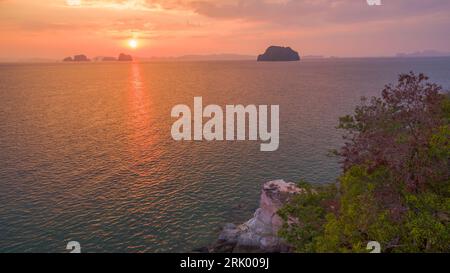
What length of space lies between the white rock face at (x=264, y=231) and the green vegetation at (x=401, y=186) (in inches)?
584

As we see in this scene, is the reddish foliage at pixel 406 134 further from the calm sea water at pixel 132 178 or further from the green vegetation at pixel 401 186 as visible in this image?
the calm sea water at pixel 132 178

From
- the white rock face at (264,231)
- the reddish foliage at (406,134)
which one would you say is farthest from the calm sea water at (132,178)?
the reddish foliage at (406,134)

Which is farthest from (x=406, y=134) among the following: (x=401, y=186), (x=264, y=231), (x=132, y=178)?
(x=132, y=178)

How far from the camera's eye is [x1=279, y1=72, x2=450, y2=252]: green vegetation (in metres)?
19.3

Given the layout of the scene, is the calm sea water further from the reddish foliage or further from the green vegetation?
the reddish foliage

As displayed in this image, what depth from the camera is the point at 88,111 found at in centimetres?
12288

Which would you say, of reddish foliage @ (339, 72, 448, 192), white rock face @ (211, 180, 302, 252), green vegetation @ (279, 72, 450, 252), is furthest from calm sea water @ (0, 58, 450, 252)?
reddish foliage @ (339, 72, 448, 192)

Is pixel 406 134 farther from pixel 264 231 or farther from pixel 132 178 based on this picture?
pixel 132 178

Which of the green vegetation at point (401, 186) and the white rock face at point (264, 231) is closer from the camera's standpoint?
the green vegetation at point (401, 186)

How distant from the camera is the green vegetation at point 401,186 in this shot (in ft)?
63.4

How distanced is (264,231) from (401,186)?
74.5 feet

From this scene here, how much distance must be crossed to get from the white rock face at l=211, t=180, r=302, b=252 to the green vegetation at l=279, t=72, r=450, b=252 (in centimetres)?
1485

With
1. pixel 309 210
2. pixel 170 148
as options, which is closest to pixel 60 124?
pixel 170 148
